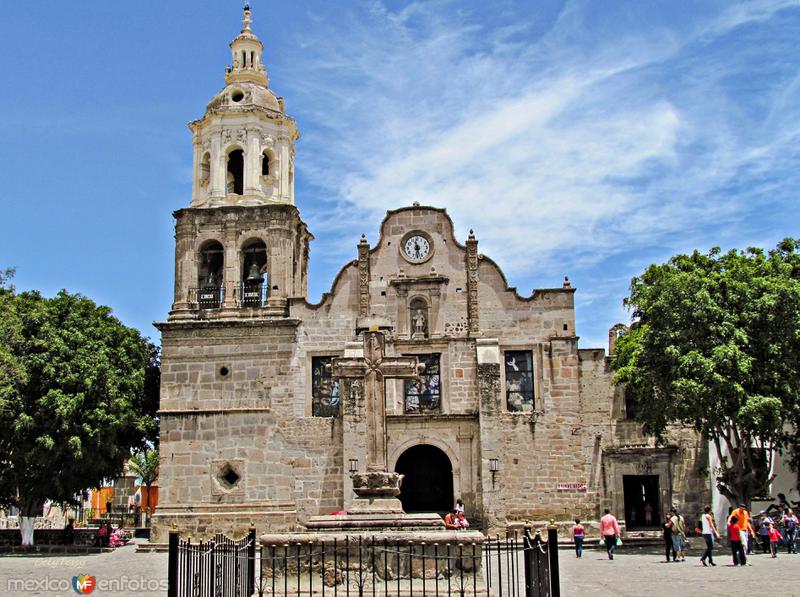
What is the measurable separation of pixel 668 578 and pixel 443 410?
12.2 meters

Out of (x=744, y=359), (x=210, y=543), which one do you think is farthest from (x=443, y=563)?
(x=744, y=359)

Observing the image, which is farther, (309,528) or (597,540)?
(597,540)

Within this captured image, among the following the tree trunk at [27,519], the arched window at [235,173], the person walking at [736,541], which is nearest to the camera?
the person walking at [736,541]

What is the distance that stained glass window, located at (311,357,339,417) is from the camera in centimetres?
2933

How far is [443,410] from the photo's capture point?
29.0 meters

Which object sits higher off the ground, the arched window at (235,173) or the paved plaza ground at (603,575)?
the arched window at (235,173)

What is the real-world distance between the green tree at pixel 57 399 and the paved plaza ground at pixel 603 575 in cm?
304

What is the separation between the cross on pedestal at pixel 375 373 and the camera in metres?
15.3

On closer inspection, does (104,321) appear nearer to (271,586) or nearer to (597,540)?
(597,540)

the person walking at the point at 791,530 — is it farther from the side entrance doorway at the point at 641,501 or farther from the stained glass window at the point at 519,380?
the stained glass window at the point at 519,380

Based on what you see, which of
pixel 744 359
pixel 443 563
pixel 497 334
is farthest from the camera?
pixel 497 334

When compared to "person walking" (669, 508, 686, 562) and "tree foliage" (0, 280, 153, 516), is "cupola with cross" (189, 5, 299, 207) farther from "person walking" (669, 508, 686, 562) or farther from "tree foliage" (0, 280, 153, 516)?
"person walking" (669, 508, 686, 562)

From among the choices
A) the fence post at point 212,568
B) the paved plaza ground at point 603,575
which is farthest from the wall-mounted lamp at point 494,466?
the fence post at point 212,568

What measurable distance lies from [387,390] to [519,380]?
13.9ft
